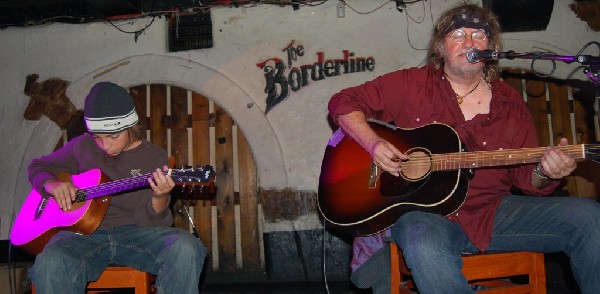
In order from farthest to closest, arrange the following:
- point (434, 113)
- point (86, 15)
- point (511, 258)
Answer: point (86, 15) → point (434, 113) → point (511, 258)

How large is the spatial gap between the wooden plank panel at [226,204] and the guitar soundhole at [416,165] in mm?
3764

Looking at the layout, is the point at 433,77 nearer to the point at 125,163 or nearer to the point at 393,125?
the point at 393,125

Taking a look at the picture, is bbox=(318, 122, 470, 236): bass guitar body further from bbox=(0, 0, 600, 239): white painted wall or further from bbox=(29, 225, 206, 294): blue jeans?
bbox=(0, 0, 600, 239): white painted wall

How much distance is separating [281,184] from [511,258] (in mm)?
3535

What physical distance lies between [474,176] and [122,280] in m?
2.04

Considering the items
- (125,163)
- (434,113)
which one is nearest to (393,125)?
(434,113)

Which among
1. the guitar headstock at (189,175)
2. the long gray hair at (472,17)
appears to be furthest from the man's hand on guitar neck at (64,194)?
the long gray hair at (472,17)

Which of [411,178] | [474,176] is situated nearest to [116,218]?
[411,178]

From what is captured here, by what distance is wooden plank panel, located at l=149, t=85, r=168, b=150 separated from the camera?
6.40 metres

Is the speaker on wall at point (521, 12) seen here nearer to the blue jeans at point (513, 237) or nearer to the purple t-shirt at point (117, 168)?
the blue jeans at point (513, 237)

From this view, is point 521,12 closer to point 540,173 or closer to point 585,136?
point 585,136

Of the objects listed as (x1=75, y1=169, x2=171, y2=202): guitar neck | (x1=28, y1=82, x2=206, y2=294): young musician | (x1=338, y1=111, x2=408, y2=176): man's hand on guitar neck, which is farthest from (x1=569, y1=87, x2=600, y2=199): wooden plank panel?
(x1=75, y1=169, x2=171, y2=202): guitar neck

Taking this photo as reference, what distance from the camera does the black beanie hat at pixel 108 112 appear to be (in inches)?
128

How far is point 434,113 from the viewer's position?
9.22ft
